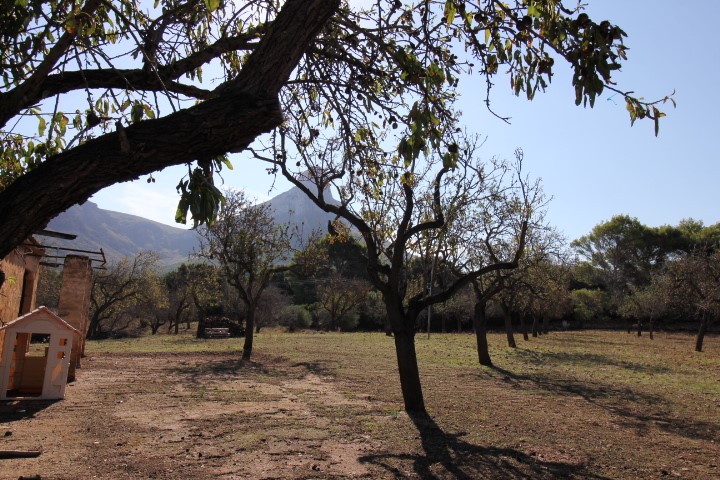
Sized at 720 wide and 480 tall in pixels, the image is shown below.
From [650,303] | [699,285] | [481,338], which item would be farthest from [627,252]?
[481,338]

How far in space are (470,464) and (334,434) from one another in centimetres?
214

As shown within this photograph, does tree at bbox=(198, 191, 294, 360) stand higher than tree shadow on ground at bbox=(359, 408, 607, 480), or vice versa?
tree at bbox=(198, 191, 294, 360)

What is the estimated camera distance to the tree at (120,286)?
112 ft

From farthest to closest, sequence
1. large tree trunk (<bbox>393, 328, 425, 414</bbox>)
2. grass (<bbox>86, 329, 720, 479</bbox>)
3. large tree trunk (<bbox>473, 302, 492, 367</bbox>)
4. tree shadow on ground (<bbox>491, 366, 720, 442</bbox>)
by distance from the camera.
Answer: large tree trunk (<bbox>473, 302, 492, 367</bbox>)
large tree trunk (<bbox>393, 328, 425, 414</bbox>)
tree shadow on ground (<bbox>491, 366, 720, 442</bbox>)
grass (<bbox>86, 329, 720, 479</bbox>)

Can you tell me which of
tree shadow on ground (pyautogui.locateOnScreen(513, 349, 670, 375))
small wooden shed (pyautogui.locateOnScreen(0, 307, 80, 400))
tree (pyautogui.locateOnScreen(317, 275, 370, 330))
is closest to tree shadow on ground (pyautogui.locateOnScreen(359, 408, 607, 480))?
small wooden shed (pyautogui.locateOnScreen(0, 307, 80, 400))

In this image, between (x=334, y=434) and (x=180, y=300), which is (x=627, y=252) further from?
(x=334, y=434)

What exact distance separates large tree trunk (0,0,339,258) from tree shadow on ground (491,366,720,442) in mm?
8460

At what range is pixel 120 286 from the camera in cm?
3528

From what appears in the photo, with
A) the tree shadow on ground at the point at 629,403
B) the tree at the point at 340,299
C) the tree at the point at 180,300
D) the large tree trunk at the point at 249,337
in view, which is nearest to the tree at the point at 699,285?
the tree shadow on ground at the point at 629,403

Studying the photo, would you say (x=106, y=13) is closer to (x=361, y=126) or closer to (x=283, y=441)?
(x=361, y=126)

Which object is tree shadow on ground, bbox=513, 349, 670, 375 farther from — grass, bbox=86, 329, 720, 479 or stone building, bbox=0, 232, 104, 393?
stone building, bbox=0, 232, 104, 393

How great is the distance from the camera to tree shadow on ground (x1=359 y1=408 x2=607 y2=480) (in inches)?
237

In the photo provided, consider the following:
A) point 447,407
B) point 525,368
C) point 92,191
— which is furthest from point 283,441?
point 525,368

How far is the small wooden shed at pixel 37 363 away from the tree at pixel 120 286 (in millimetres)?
23555
